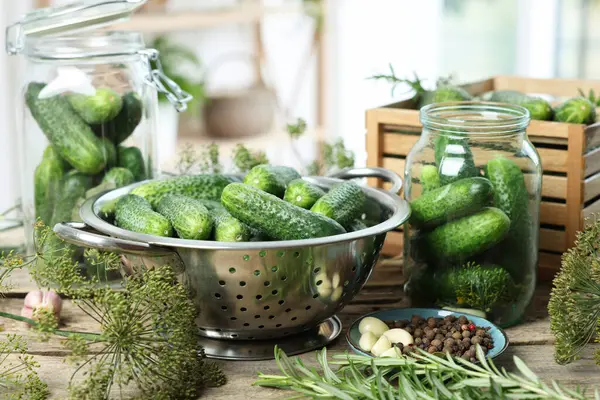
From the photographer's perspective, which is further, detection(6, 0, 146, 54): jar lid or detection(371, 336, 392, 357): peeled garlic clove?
detection(6, 0, 146, 54): jar lid

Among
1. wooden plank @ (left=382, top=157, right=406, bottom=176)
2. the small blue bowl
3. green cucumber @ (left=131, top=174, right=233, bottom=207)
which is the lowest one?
the small blue bowl

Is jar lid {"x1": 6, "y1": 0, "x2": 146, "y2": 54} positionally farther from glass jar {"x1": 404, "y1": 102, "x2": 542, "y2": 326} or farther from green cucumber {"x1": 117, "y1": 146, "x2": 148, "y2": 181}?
glass jar {"x1": 404, "y1": 102, "x2": 542, "y2": 326}

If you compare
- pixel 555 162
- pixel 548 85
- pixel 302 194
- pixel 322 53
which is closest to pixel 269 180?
pixel 302 194

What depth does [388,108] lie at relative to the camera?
1.49 meters

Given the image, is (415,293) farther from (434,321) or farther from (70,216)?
(70,216)

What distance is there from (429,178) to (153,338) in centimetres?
48

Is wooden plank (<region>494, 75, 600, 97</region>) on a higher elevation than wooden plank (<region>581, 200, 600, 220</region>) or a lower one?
higher

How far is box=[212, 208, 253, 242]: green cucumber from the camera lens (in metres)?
1.04

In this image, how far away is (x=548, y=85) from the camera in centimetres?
178

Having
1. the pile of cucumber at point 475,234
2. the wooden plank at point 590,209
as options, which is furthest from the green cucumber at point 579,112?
the pile of cucumber at point 475,234

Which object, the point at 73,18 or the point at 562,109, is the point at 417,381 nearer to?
the point at 562,109

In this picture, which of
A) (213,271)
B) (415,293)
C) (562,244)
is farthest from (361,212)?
(562,244)

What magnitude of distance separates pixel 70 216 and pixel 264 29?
2.75 m

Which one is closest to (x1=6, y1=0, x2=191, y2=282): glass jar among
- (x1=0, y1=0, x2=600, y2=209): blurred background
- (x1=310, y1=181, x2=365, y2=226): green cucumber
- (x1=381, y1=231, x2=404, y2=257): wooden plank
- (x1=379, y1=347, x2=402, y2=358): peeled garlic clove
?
(x1=310, y1=181, x2=365, y2=226): green cucumber
